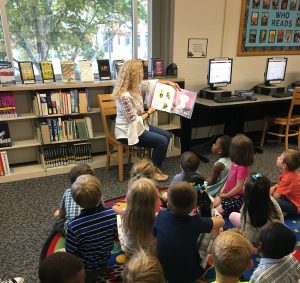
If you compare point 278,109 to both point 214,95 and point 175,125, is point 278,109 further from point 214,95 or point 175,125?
point 175,125

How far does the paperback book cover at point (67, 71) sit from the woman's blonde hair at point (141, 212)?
209cm

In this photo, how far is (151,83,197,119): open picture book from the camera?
3326mm

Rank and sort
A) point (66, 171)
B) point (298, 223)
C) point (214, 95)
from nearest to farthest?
point (298, 223) < point (66, 171) < point (214, 95)

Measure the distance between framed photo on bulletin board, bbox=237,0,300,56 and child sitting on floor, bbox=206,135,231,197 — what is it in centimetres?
239

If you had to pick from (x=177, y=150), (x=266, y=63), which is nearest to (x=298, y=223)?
(x=177, y=150)

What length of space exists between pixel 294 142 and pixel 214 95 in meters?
1.60

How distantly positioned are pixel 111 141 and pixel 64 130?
555 mm

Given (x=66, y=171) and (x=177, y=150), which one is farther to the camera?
(x=177, y=150)

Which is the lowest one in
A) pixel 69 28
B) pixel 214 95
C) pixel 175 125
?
pixel 175 125

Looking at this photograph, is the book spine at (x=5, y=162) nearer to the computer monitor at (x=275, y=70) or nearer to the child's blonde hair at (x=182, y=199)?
the child's blonde hair at (x=182, y=199)

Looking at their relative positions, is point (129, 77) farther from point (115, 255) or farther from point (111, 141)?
point (115, 255)

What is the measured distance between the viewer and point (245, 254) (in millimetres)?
1240

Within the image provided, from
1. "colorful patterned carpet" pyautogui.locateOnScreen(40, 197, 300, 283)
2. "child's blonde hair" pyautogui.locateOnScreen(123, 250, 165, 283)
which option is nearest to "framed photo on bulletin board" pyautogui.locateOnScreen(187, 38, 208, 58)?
"colorful patterned carpet" pyautogui.locateOnScreen(40, 197, 300, 283)

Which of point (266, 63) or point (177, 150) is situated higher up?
point (266, 63)
